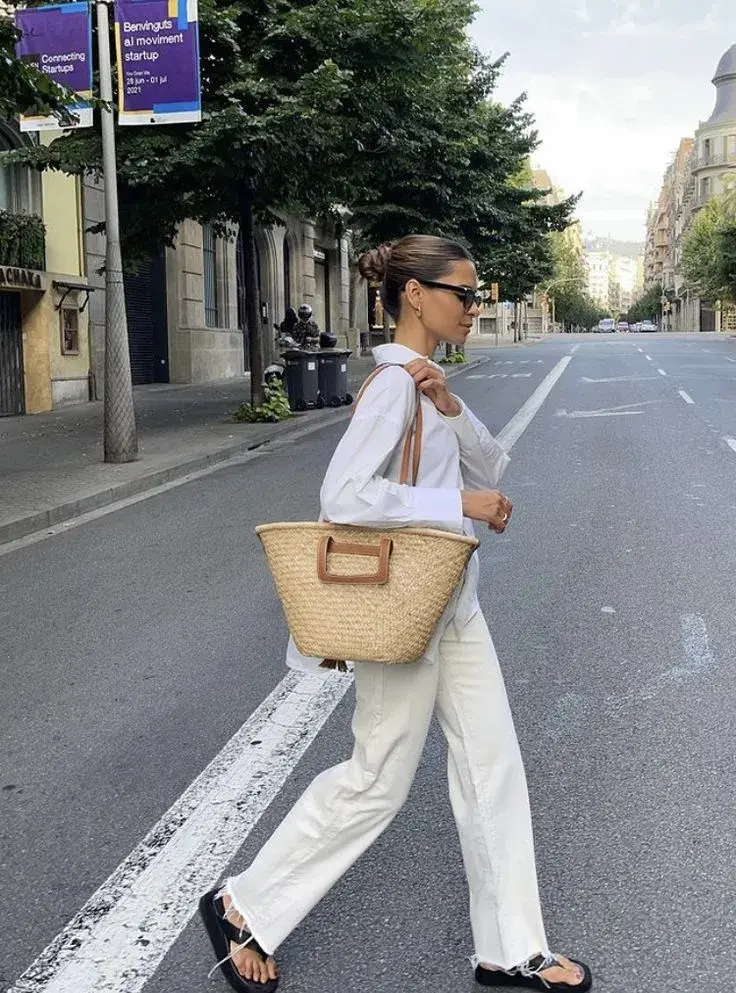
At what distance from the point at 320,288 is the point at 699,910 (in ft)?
119

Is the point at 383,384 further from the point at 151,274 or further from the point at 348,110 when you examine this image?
the point at 151,274

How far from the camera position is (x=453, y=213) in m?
26.2

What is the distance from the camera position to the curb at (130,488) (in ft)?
28.1

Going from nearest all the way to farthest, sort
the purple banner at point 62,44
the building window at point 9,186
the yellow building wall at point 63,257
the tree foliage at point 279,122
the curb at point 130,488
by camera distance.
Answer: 1. the curb at point 130,488
2. the purple banner at point 62,44
3. the tree foliage at point 279,122
4. the building window at point 9,186
5. the yellow building wall at point 63,257

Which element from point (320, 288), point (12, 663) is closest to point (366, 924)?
point (12, 663)

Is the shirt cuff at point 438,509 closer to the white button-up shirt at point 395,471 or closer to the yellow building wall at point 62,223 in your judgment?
the white button-up shirt at point 395,471

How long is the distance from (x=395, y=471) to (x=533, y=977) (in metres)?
1.18

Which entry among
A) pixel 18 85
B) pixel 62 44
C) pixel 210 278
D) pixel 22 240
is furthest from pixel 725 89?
pixel 18 85

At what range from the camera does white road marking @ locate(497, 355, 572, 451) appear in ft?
43.8

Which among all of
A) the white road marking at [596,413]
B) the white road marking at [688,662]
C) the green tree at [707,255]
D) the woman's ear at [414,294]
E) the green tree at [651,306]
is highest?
the green tree at [651,306]

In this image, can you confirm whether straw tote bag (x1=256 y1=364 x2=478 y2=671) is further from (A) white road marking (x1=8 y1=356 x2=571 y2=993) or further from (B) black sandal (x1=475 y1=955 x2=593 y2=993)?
(A) white road marking (x1=8 y1=356 x2=571 y2=993)

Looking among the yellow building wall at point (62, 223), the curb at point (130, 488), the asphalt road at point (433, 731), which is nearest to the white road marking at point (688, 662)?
the asphalt road at point (433, 731)

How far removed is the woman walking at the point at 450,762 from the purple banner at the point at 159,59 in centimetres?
1018

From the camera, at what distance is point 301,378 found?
717 inches
